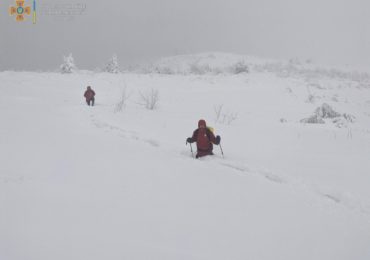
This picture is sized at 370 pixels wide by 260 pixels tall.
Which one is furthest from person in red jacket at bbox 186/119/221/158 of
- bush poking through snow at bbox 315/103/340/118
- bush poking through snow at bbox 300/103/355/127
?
bush poking through snow at bbox 315/103/340/118

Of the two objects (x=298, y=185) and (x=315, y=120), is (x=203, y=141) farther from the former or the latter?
(x=315, y=120)

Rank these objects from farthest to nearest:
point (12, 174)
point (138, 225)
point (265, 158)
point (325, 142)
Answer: point (325, 142) < point (265, 158) < point (12, 174) < point (138, 225)

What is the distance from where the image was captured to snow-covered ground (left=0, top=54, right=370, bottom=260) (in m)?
3.04

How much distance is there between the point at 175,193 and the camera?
4.40m

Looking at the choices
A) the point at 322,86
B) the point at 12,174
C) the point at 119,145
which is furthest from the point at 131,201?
the point at 322,86

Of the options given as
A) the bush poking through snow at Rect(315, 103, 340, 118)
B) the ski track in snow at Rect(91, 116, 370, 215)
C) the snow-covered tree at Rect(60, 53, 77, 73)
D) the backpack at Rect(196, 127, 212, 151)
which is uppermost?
the snow-covered tree at Rect(60, 53, 77, 73)

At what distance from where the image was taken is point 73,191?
165 inches

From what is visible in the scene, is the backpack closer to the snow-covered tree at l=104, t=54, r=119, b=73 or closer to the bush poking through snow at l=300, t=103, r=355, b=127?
the bush poking through snow at l=300, t=103, r=355, b=127

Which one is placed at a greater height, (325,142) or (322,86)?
(322,86)

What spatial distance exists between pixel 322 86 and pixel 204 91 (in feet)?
→ 27.8

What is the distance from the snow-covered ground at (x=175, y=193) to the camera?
9.96ft

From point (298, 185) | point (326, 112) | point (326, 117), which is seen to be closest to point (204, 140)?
point (298, 185)

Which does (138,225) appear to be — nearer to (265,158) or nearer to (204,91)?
(265,158)

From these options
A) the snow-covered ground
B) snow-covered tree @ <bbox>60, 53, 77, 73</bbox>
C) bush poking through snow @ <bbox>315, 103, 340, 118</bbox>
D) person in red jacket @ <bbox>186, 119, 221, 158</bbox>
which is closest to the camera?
the snow-covered ground
